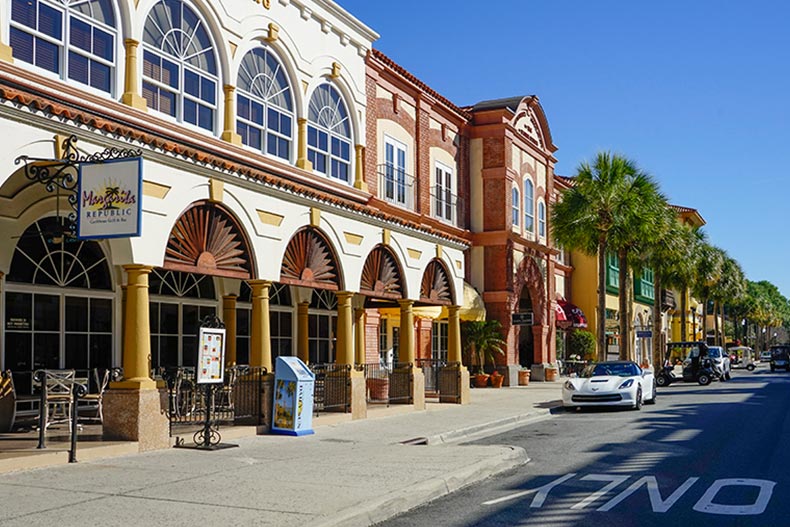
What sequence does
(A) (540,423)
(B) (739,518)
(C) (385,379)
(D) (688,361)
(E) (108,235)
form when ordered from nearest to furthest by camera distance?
(B) (739,518)
(E) (108,235)
(A) (540,423)
(C) (385,379)
(D) (688,361)

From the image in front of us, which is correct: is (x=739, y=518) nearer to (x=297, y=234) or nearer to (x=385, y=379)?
(x=297, y=234)

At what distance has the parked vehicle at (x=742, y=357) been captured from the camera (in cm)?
6834

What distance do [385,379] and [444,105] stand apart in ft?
39.0

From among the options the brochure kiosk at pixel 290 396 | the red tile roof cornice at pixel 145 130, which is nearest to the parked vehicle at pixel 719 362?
the red tile roof cornice at pixel 145 130

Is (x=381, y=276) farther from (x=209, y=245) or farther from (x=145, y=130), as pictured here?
(x=145, y=130)

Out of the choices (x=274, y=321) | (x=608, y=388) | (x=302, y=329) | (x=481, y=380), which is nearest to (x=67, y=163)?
(x=274, y=321)

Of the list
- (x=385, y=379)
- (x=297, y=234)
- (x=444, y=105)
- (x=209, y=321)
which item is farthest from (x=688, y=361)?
(x=209, y=321)

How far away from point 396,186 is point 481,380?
30.1ft

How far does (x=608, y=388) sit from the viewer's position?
2223 cm

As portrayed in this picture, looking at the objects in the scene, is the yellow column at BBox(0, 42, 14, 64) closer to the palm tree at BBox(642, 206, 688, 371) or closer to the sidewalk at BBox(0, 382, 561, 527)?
the sidewalk at BBox(0, 382, 561, 527)

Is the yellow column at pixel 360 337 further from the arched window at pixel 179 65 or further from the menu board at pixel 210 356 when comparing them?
the menu board at pixel 210 356

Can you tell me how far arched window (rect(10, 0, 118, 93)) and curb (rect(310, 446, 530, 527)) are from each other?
8.71m

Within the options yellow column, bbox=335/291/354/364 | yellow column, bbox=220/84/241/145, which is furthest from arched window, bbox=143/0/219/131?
yellow column, bbox=335/291/354/364

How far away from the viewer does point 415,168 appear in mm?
28484
